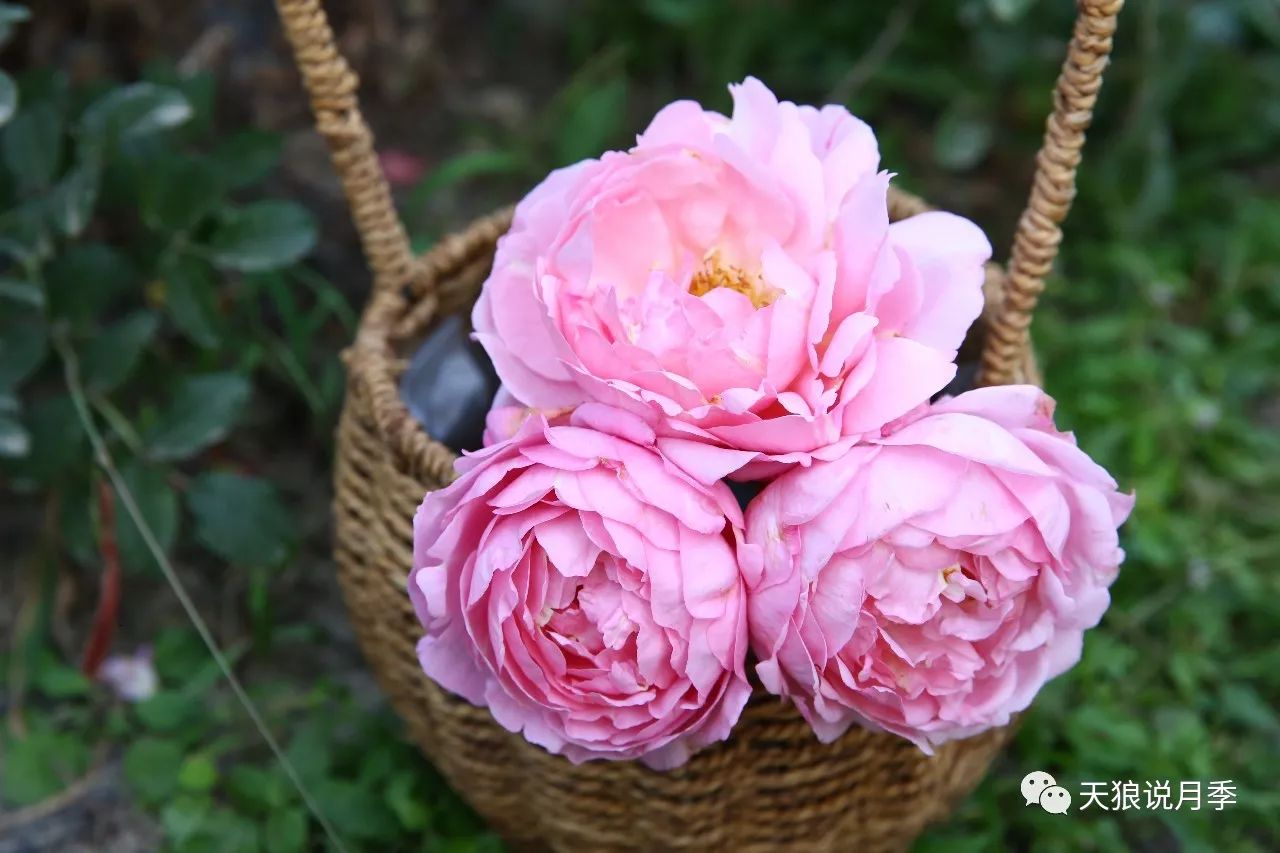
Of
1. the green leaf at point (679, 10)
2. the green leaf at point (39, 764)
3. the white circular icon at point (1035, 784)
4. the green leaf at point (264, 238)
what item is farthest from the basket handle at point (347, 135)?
the green leaf at point (679, 10)

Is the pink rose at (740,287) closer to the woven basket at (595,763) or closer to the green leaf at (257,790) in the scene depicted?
the woven basket at (595,763)

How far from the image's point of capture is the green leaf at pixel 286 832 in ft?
3.30

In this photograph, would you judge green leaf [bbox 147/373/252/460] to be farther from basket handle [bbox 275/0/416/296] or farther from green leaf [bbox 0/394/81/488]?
basket handle [bbox 275/0/416/296]

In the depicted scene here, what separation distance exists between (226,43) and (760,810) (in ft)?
3.80

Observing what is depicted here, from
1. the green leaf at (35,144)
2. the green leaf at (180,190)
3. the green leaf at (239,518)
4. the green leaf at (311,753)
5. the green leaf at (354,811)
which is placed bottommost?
the green leaf at (354,811)

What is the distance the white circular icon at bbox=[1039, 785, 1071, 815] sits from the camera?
103cm

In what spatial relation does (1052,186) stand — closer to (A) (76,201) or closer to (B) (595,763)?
(B) (595,763)

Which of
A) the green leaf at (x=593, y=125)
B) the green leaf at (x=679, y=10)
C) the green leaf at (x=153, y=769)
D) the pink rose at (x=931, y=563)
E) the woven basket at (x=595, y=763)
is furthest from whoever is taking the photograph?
the green leaf at (x=679, y=10)

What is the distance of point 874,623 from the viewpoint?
669mm

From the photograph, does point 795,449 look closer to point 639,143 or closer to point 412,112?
point 639,143

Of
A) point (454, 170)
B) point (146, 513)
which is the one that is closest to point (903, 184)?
point (454, 170)

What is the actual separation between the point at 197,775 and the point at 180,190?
53 cm

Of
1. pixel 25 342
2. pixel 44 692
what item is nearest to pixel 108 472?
pixel 25 342

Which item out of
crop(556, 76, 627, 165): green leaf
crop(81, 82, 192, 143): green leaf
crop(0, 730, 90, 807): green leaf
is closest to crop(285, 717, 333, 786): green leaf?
crop(0, 730, 90, 807): green leaf
